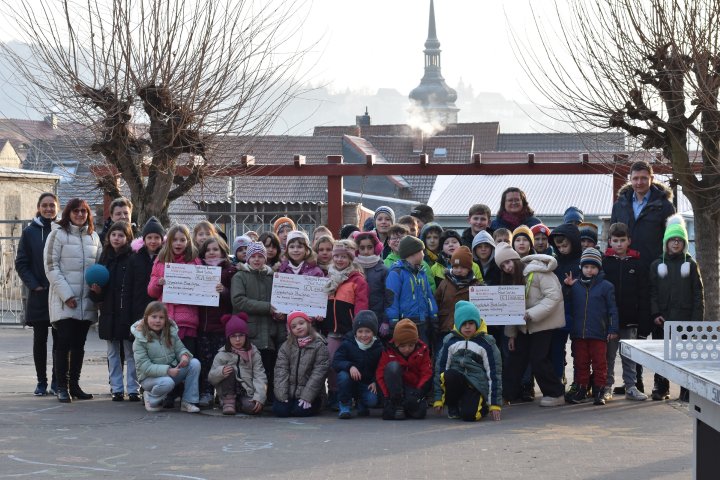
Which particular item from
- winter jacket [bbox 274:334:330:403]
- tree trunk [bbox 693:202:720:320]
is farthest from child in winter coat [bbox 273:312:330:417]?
tree trunk [bbox 693:202:720:320]

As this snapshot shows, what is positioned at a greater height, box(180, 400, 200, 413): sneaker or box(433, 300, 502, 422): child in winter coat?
box(433, 300, 502, 422): child in winter coat

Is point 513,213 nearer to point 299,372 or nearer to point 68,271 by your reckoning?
point 299,372

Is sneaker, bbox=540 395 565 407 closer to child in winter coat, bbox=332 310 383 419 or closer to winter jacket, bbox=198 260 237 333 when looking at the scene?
child in winter coat, bbox=332 310 383 419

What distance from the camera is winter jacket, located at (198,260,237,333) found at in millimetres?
11062

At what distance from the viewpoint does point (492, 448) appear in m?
8.84

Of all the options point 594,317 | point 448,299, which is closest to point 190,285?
point 448,299

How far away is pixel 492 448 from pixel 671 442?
154cm

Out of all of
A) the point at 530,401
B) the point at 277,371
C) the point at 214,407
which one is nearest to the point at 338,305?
the point at 277,371

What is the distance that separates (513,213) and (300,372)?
3.05 meters

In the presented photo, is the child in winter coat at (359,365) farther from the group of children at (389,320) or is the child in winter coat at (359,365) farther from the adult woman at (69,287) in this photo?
the adult woman at (69,287)

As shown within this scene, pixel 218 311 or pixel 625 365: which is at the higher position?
pixel 218 311

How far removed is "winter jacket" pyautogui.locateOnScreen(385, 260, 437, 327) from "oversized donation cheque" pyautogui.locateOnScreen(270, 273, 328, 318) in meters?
0.69

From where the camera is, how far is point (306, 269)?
11.0 metres

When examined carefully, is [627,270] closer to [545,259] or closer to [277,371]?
[545,259]
